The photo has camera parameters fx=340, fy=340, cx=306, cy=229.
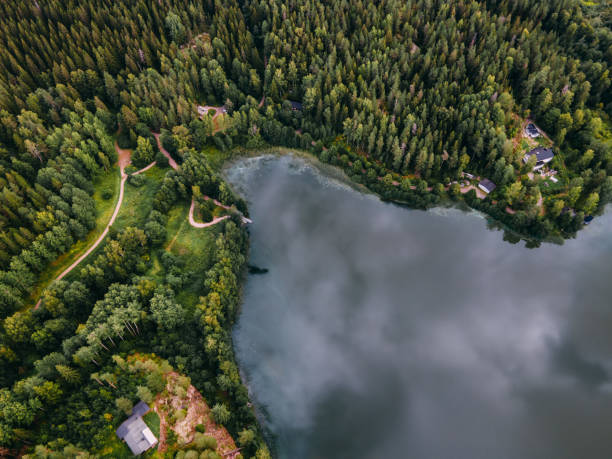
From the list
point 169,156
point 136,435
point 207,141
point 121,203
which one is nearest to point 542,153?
point 207,141

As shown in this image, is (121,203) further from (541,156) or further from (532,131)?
(532,131)

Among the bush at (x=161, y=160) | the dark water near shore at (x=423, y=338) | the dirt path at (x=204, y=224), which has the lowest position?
the dark water near shore at (x=423, y=338)

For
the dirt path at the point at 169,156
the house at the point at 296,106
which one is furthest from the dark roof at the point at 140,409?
the house at the point at 296,106

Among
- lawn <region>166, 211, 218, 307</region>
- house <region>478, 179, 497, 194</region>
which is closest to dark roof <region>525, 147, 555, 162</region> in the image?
house <region>478, 179, 497, 194</region>

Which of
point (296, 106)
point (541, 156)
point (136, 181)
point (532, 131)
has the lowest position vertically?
point (136, 181)

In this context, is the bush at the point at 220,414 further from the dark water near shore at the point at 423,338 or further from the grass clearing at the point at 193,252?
the grass clearing at the point at 193,252

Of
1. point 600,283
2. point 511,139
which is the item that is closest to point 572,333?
point 600,283

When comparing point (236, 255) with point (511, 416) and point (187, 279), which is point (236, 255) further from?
point (511, 416)
